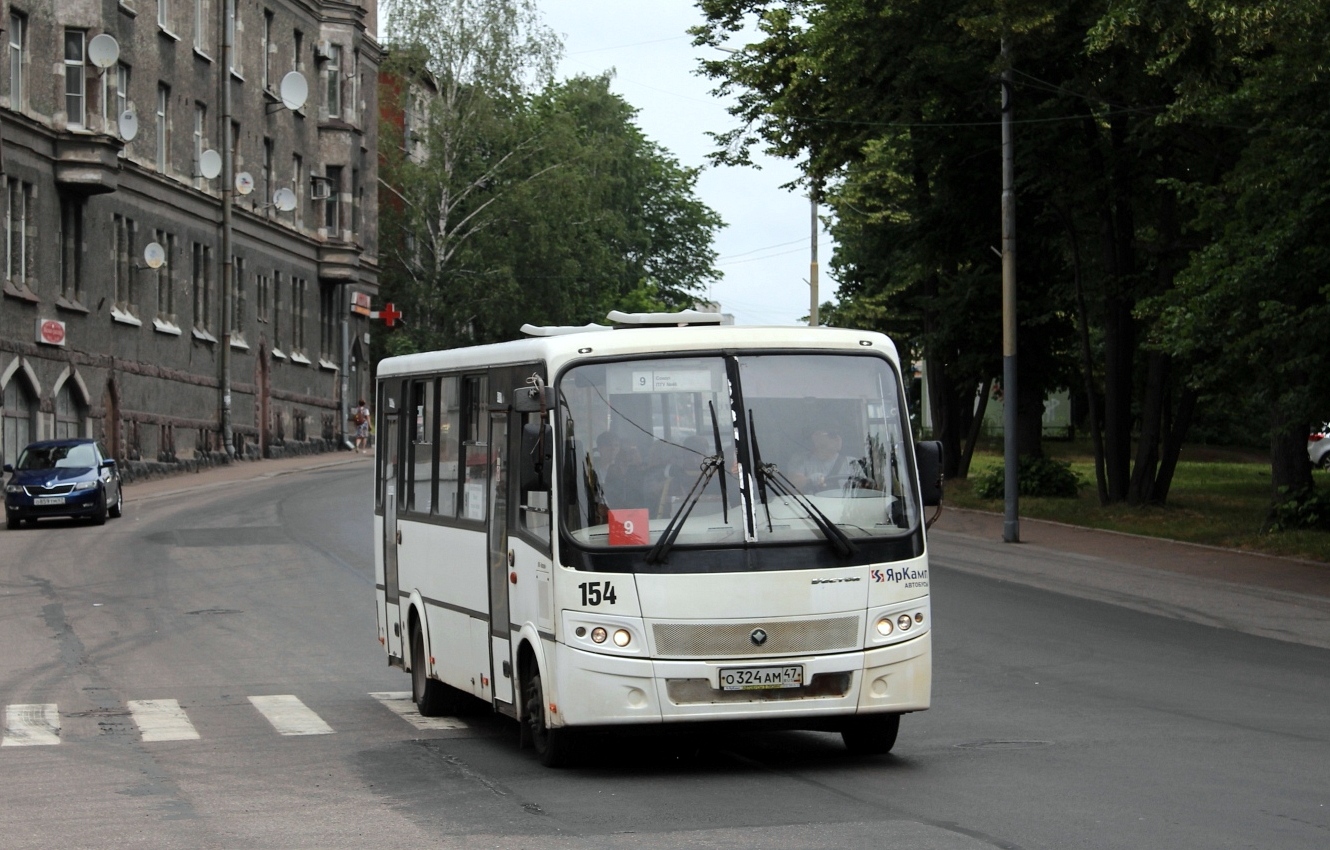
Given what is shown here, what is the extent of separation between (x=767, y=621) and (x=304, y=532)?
2325 cm

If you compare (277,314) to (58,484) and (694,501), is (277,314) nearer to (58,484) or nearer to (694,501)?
(58,484)

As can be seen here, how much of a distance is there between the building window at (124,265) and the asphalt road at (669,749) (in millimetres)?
28400

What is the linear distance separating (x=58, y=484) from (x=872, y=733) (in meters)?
27.2

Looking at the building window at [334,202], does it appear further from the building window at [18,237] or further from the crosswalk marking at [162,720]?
the crosswalk marking at [162,720]

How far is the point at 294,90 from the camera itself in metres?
64.1

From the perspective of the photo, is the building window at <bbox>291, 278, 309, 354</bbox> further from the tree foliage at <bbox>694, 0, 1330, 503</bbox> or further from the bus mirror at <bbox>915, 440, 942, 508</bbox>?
the bus mirror at <bbox>915, 440, 942, 508</bbox>

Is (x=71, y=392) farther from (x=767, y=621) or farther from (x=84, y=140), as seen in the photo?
(x=767, y=621)

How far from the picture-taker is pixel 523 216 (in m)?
80.5

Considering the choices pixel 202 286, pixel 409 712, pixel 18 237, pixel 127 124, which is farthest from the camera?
pixel 202 286

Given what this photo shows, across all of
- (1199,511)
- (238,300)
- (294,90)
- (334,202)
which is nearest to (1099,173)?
(1199,511)

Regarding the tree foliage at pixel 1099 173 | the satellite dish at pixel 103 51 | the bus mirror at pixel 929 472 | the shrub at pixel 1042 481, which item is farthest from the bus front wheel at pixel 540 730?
the satellite dish at pixel 103 51

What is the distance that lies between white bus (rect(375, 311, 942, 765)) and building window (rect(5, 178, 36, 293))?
1370 inches

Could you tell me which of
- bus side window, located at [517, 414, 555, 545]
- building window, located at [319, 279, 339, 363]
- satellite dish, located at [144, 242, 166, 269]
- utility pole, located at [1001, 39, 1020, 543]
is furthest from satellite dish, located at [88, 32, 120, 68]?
bus side window, located at [517, 414, 555, 545]

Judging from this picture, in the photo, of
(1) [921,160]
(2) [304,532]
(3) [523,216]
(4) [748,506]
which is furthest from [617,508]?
(3) [523,216]
